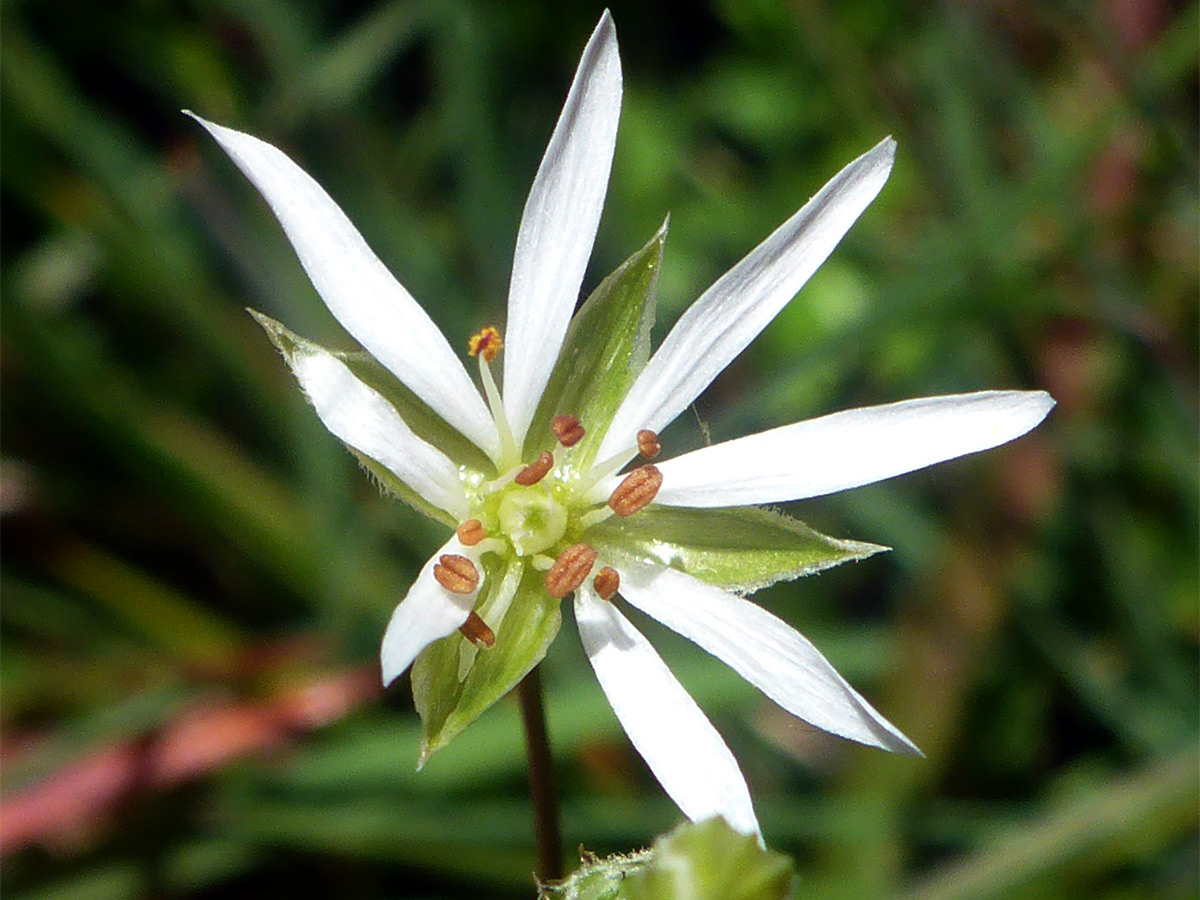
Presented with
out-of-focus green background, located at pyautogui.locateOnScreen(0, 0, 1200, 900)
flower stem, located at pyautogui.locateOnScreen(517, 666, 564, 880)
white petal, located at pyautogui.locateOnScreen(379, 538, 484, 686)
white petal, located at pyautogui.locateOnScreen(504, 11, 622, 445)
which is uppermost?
out-of-focus green background, located at pyautogui.locateOnScreen(0, 0, 1200, 900)

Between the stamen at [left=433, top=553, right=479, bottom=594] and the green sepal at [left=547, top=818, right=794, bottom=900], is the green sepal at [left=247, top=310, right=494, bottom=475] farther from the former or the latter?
the green sepal at [left=547, top=818, right=794, bottom=900]

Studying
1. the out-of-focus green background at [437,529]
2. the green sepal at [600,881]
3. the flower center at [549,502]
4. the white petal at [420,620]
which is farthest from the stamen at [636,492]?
the out-of-focus green background at [437,529]

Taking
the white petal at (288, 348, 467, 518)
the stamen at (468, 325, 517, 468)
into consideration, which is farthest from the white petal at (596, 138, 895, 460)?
the white petal at (288, 348, 467, 518)

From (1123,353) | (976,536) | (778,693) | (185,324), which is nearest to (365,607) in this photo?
(185,324)

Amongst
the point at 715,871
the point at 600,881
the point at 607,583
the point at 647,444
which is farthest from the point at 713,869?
the point at 647,444

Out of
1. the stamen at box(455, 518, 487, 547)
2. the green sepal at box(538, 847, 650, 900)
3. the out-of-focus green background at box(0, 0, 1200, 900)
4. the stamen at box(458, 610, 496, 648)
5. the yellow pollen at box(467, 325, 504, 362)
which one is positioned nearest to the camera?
the green sepal at box(538, 847, 650, 900)

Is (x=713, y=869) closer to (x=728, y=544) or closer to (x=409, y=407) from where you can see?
(x=728, y=544)

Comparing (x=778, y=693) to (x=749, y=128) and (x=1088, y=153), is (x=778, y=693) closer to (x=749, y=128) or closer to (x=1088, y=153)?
(x=1088, y=153)
